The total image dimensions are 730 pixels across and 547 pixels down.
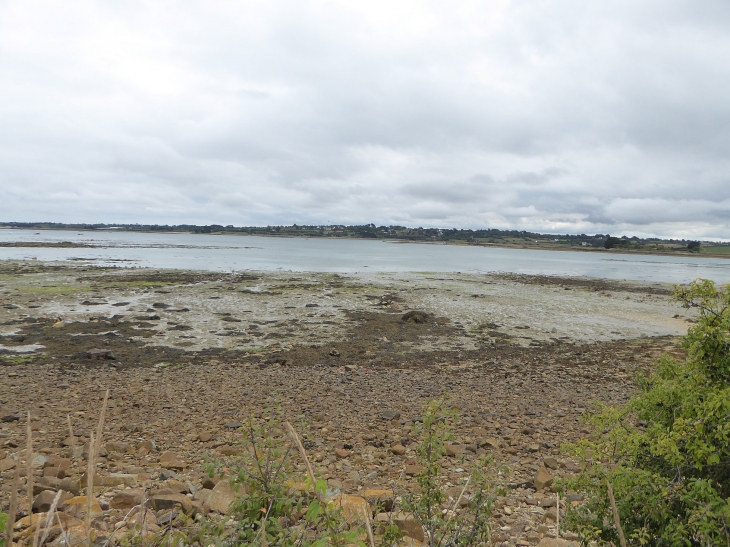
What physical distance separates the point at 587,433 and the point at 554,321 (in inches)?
665

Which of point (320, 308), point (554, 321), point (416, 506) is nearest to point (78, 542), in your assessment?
point (416, 506)

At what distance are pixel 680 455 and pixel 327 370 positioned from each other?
11.1 m

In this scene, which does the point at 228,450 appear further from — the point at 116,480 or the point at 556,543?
the point at 556,543

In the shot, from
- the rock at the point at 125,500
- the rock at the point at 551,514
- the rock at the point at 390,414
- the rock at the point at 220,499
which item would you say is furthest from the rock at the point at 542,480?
the rock at the point at 125,500

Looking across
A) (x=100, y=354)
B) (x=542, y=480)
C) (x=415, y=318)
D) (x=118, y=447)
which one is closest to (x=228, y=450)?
(x=118, y=447)

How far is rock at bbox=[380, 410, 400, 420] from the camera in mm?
9320

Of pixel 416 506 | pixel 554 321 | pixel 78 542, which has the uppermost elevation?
pixel 416 506

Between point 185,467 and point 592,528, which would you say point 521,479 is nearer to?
point 592,528

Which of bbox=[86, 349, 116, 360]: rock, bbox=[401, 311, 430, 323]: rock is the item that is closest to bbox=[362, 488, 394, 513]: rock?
bbox=[86, 349, 116, 360]: rock

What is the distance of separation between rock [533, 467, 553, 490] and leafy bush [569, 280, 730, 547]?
2.71 metres

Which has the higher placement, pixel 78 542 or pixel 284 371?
pixel 78 542

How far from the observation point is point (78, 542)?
361cm

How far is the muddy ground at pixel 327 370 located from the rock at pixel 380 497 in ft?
1.37

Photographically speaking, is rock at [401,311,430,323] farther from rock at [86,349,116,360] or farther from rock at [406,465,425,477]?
rock at [406,465,425,477]
